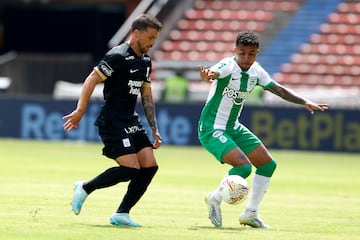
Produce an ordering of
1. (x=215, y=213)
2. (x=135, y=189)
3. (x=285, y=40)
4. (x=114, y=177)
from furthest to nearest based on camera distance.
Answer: (x=285, y=40), (x=215, y=213), (x=135, y=189), (x=114, y=177)

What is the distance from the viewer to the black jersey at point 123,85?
10.7m

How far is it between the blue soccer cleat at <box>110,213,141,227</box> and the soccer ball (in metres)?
0.97

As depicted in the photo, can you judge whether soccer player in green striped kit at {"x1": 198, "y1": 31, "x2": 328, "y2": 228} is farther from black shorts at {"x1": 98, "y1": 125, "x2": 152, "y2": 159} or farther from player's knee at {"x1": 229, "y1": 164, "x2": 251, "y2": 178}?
black shorts at {"x1": 98, "y1": 125, "x2": 152, "y2": 159}

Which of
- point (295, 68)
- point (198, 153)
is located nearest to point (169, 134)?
point (198, 153)

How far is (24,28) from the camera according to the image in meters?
41.4

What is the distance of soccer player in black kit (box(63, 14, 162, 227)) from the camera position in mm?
10602

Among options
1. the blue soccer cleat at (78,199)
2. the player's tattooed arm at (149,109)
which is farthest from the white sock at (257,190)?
the blue soccer cleat at (78,199)

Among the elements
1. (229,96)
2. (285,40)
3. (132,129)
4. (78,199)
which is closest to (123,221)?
(78,199)

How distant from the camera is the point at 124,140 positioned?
1063cm

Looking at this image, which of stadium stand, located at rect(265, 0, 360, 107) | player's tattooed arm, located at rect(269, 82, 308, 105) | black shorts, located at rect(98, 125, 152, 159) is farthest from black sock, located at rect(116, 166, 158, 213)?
stadium stand, located at rect(265, 0, 360, 107)

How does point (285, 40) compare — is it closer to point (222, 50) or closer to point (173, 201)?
point (222, 50)

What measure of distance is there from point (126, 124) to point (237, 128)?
4.34 feet

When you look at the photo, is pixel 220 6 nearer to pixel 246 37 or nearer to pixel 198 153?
pixel 198 153

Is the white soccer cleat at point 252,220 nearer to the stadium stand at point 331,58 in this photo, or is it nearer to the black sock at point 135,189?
the black sock at point 135,189
